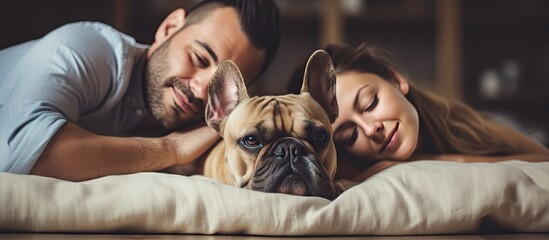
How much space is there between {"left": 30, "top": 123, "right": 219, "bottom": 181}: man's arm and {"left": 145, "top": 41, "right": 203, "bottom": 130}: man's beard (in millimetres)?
32

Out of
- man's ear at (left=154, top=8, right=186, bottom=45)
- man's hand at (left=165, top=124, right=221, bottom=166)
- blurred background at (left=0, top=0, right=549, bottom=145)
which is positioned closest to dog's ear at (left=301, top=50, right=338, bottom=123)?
man's hand at (left=165, top=124, right=221, bottom=166)

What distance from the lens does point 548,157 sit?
1.38 meters

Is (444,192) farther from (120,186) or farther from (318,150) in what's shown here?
(120,186)

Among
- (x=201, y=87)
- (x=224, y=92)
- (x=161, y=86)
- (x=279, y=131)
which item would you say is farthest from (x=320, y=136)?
(x=161, y=86)

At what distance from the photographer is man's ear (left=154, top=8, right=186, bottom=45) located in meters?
1.30

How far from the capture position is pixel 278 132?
1.01 metres

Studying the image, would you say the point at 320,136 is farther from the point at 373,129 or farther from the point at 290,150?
the point at 373,129

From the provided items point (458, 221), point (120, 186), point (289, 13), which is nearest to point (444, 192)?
point (458, 221)

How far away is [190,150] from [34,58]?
0.34 metres

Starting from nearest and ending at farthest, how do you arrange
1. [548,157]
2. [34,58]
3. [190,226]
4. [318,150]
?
[190,226], [318,150], [34,58], [548,157]

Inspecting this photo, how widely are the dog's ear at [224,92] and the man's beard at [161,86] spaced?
0.14 meters

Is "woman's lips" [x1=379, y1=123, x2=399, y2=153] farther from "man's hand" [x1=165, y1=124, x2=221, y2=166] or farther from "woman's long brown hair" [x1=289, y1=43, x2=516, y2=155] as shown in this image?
"man's hand" [x1=165, y1=124, x2=221, y2=166]

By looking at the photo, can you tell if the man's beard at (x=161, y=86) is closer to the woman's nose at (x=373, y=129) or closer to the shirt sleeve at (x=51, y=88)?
the shirt sleeve at (x=51, y=88)

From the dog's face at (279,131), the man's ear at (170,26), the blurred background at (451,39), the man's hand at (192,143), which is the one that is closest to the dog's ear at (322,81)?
the dog's face at (279,131)
